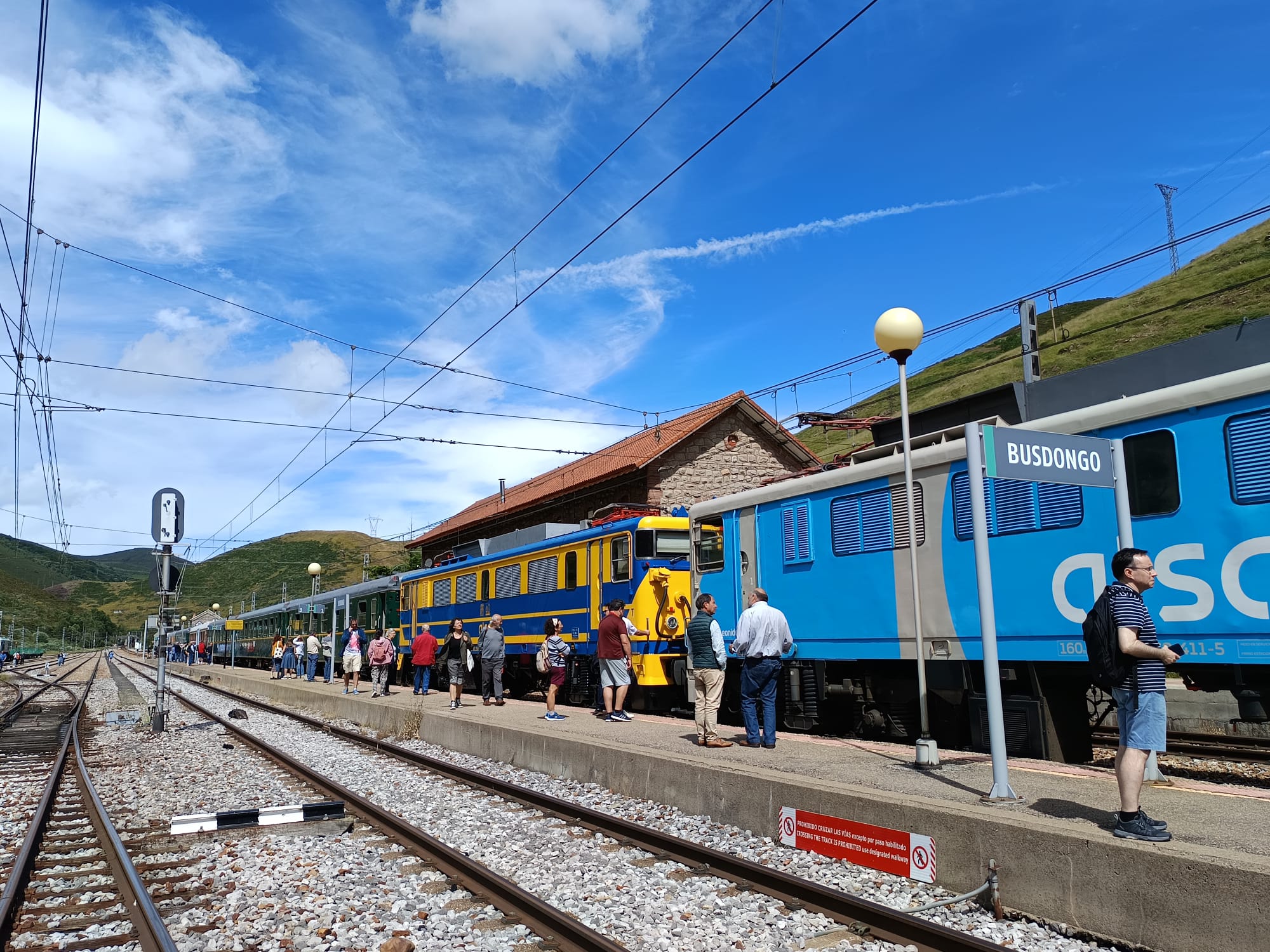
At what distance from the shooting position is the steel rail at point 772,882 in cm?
476

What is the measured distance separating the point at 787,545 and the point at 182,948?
8.74 metres

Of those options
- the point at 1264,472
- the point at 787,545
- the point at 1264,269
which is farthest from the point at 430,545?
the point at 1264,269

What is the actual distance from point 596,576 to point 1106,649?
1239cm

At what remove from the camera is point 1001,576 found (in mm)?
9547

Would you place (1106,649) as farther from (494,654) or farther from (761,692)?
(494,654)

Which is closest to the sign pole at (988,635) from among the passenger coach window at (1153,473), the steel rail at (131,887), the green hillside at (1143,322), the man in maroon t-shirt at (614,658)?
the passenger coach window at (1153,473)

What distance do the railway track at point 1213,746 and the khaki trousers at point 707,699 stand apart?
413cm

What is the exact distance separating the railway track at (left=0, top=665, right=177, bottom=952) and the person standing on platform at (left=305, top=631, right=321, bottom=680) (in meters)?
20.7

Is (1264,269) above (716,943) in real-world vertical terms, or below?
above

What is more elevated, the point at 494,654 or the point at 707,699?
the point at 494,654

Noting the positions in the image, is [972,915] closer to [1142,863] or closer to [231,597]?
[1142,863]

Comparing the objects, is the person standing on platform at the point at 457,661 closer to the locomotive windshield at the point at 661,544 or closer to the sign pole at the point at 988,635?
the locomotive windshield at the point at 661,544

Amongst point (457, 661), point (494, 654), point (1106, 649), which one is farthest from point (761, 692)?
point (457, 661)

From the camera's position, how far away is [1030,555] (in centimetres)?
927
